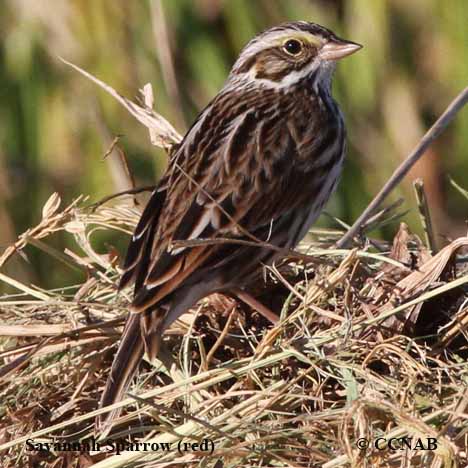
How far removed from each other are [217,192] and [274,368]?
623 millimetres

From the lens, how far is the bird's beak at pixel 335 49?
3.86 metres

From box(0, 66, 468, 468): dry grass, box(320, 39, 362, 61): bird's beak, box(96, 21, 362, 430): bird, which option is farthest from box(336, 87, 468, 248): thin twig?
box(320, 39, 362, 61): bird's beak

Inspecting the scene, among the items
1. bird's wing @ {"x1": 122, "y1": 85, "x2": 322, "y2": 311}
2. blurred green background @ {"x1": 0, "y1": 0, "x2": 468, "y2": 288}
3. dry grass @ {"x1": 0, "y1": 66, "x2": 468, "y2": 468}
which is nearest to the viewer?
dry grass @ {"x1": 0, "y1": 66, "x2": 468, "y2": 468}

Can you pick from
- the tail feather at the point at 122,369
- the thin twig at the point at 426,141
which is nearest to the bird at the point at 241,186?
the tail feather at the point at 122,369

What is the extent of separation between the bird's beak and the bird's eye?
0.08m

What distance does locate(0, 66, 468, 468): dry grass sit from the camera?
8.72ft

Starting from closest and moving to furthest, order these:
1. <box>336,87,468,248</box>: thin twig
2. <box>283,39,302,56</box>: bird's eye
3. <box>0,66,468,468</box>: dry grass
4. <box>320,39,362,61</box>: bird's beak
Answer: <box>0,66,468,468</box>: dry grass < <box>336,87,468,248</box>: thin twig < <box>320,39,362,61</box>: bird's beak < <box>283,39,302,56</box>: bird's eye

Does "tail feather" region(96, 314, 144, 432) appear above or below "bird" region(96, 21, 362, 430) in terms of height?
below

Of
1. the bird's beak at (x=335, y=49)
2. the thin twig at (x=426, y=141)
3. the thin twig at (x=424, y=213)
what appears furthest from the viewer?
the bird's beak at (x=335, y=49)

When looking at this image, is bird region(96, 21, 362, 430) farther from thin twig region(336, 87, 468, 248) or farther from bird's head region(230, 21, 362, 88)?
thin twig region(336, 87, 468, 248)

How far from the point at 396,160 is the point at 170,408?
2.47 meters

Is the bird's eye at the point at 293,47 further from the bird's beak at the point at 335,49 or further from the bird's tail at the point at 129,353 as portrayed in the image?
the bird's tail at the point at 129,353

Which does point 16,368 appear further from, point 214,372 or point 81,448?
point 214,372

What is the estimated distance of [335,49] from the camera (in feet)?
12.8
